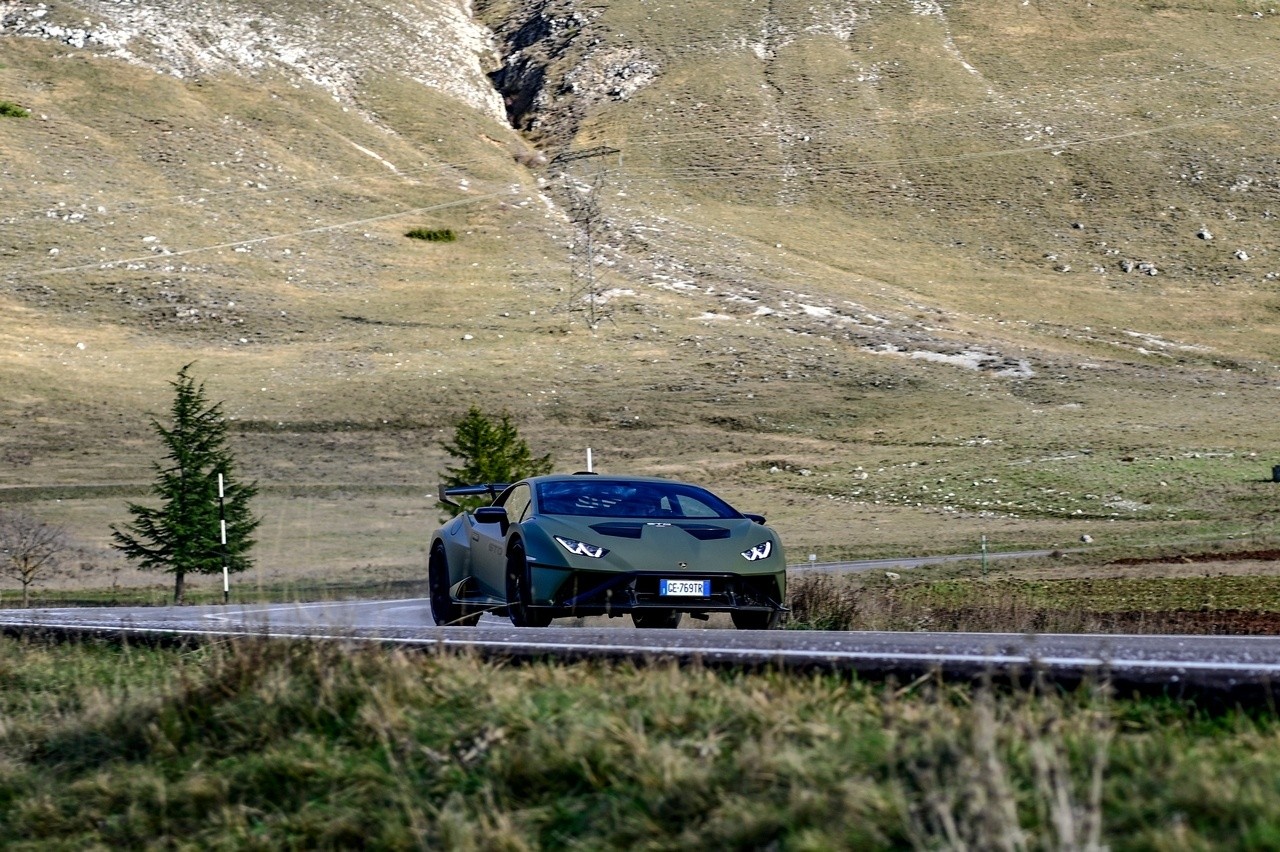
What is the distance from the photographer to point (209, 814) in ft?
23.9

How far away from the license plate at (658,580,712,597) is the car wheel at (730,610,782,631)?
50cm

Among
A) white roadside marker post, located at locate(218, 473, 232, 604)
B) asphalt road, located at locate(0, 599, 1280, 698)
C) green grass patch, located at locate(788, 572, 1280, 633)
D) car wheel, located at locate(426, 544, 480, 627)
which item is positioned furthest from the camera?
white roadside marker post, located at locate(218, 473, 232, 604)

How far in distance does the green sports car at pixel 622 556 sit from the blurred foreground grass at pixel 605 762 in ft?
14.2

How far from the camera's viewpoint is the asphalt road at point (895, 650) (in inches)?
284

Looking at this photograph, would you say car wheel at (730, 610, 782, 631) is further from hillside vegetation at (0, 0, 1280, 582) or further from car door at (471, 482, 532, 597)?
hillside vegetation at (0, 0, 1280, 582)

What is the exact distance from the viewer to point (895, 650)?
9641mm

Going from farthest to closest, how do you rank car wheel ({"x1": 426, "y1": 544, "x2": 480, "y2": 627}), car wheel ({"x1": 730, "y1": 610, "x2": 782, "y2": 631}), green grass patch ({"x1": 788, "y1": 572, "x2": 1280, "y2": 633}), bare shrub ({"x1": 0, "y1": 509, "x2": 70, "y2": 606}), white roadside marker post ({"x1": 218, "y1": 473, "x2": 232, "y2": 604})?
bare shrub ({"x1": 0, "y1": 509, "x2": 70, "y2": 606}) → white roadside marker post ({"x1": 218, "y1": 473, "x2": 232, "y2": 604}) → green grass patch ({"x1": 788, "y1": 572, "x2": 1280, "y2": 633}) → car wheel ({"x1": 426, "y1": 544, "x2": 480, "y2": 627}) → car wheel ({"x1": 730, "y1": 610, "x2": 782, "y2": 631})

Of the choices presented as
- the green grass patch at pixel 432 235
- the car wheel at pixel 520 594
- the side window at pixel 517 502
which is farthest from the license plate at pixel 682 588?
the green grass patch at pixel 432 235

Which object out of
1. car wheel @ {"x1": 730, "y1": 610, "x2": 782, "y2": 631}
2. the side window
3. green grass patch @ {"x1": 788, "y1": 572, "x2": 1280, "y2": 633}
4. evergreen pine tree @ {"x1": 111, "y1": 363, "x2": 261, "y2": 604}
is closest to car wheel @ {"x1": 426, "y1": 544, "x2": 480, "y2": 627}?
the side window

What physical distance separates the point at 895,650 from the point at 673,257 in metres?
83.6

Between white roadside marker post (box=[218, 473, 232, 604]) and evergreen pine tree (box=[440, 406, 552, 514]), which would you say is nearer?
white roadside marker post (box=[218, 473, 232, 604])

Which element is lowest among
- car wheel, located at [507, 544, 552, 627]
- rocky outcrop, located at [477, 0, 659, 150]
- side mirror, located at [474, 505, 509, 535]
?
car wheel, located at [507, 544, 552, 627]

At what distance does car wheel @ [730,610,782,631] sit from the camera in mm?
14312

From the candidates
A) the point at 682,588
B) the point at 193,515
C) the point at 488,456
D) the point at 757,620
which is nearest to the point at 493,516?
the point at 682,588
